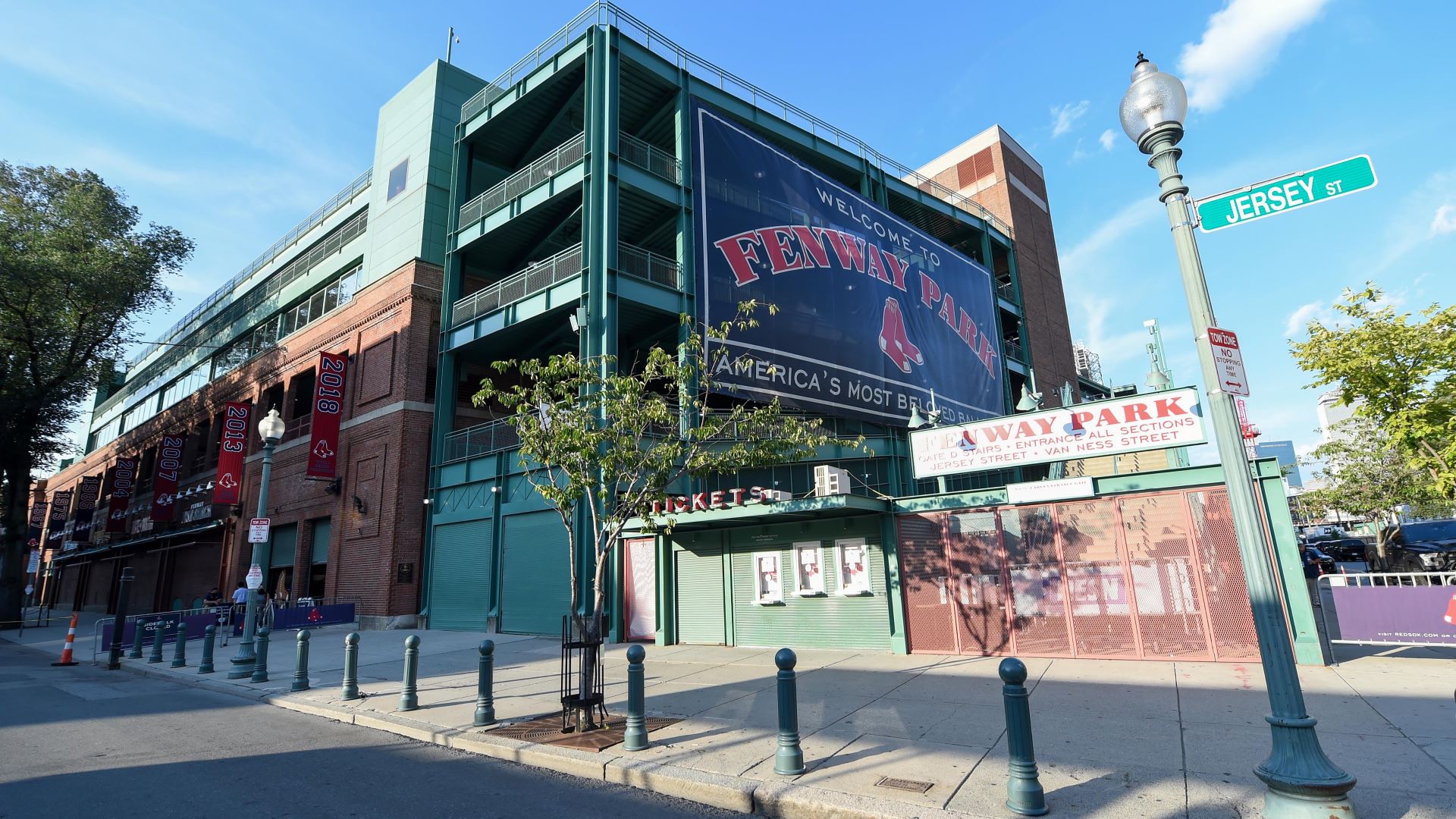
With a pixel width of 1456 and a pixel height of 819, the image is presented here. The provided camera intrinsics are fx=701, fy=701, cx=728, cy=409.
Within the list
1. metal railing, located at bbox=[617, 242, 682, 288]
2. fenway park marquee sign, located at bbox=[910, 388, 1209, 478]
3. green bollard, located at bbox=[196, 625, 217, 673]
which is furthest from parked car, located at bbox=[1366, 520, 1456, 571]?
green bollard, located at bbox=[196, 625, 217, 673]

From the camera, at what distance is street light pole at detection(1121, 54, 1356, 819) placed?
180 inches

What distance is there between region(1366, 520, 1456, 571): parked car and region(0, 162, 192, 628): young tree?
5501 cm

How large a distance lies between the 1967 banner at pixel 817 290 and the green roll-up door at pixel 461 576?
29.5 feet

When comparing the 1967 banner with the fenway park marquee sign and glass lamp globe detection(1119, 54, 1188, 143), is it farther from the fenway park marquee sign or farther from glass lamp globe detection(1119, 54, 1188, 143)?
glass lamp globe detection(1119, 54, 1188, 143)

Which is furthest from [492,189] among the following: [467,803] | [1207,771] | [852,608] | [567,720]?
[1207,771]

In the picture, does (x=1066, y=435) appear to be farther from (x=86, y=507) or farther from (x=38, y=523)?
(x=38, y=523)

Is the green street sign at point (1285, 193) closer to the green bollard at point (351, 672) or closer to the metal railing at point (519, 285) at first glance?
the green bollard at point (351, 672)

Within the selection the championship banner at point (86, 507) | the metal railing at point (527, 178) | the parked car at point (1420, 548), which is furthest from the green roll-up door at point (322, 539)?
the parked car at point (1420, 548)

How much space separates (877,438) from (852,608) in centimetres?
1242

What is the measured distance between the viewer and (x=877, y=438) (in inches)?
1012

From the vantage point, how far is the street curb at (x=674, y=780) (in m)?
5.27

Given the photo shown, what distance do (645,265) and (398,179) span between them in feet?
43.5

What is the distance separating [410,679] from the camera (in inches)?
372

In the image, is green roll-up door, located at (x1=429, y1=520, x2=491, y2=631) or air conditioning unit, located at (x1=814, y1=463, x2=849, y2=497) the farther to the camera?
green roll-up door, located at (x1=429, y1=520, x2=491, y2=631)
